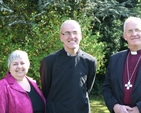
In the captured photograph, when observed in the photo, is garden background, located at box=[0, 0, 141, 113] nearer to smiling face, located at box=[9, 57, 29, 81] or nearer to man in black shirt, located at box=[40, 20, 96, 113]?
man in black shirt, located at box=[40, 20, 96, 113]

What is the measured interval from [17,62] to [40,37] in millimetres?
2958

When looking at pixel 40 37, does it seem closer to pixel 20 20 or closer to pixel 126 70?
pixel 20 20

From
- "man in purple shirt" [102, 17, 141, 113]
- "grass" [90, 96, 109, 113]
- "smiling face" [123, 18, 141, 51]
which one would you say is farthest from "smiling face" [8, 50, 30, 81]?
"grass" [90, 96, 109, 113]

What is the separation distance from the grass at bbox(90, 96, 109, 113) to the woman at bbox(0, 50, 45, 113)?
515 cm

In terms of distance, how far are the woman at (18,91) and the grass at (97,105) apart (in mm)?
5154

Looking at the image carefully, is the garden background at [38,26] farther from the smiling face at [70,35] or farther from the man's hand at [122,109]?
the man's hand at [122,109]

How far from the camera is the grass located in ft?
30.7

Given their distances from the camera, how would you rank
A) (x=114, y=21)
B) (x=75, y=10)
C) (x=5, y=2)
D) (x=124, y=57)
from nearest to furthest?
(x=124, y=57) < (x=5, y=2) < (x=75, y=10) < (x=114, y=21)

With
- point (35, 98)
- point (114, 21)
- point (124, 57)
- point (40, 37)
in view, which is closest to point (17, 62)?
point (35, 98)

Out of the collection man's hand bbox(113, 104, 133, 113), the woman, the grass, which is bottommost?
the grass

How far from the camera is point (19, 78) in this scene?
423cm

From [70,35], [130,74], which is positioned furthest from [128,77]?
[70,35]

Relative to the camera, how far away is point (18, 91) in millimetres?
4105

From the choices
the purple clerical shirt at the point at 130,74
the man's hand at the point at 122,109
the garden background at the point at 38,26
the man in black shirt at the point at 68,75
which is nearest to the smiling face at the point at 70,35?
the man in black shirt at the point at 68,75
